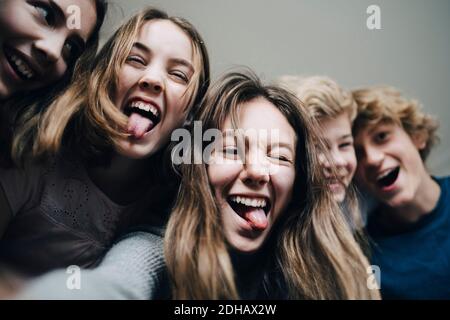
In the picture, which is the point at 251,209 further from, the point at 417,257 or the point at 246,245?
the point at 417,257

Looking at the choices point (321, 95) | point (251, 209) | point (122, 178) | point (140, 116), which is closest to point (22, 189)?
point (122, 178)

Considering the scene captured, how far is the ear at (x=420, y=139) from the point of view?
1218 mm

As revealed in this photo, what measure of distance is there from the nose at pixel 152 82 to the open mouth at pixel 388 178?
69 centimetres

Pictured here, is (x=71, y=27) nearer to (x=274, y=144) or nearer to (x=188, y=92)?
(x=188, y=92)

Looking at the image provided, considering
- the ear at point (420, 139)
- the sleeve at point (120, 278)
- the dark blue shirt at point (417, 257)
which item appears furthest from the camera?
the ear at point (420, 139)

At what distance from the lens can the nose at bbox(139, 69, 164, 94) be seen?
3.39 ft

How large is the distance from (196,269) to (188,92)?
0.46 meters

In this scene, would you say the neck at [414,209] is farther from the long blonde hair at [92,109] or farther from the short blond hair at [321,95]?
the long blonde hair at [92,109]

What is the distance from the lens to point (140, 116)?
1049 millimetres

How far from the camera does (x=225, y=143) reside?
105 cm

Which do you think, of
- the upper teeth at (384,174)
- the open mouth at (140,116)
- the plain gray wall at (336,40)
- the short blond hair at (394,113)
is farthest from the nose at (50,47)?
the upper teeth at (384,174)

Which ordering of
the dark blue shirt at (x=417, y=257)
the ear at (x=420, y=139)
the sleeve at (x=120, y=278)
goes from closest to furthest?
the sleeve at (x=120, y=278) → the dark blue shirt at (x=417, y=257) → the ear at (x=420, y=139)

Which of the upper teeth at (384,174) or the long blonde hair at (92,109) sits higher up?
the long blonde hair at (92,109)

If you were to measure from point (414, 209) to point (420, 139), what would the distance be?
22 cm
